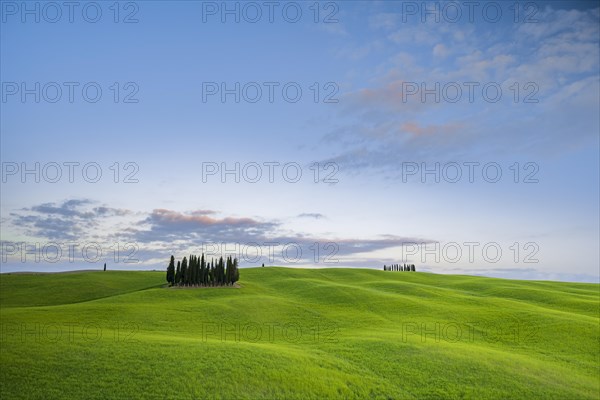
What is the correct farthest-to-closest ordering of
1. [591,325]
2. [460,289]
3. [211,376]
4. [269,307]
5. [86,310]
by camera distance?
1. [460,289]
2. [269,307]
3. [86,310]
4. [591,325]
5. [211,376]

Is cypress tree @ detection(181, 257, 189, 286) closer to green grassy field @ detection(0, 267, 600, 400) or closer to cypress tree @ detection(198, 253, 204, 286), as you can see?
cypress tree @ detection(198, 253, 204, 286)

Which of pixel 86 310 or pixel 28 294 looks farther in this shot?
pixel 28 294

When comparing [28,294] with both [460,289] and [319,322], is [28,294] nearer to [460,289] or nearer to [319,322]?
[319,322]

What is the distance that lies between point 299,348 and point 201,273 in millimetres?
52671

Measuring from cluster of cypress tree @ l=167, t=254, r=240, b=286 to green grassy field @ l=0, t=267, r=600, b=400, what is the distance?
27.8 ft

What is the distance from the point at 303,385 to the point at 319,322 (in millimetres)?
27089

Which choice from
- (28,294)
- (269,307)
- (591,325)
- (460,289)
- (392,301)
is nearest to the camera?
(591,325)

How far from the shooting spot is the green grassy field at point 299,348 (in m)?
29.6

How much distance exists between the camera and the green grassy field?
29.6m

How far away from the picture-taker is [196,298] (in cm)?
7431

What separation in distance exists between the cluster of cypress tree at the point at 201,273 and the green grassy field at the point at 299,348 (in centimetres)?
848

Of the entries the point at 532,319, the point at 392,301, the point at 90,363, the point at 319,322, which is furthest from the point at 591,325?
the point at 90,363

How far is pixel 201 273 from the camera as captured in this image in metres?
89.9

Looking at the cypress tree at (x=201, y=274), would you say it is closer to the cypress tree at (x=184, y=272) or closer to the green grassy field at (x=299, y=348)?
the cypress tree at (x=184, y=272)
